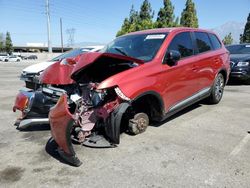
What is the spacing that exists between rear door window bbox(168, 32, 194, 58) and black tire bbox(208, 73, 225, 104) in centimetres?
136

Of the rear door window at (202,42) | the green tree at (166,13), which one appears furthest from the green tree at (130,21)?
the rear door window at (202,42)

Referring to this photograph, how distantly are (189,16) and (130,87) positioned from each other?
1245 inches

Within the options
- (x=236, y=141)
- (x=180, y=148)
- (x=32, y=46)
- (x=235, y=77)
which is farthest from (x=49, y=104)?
(x=32, y=46)

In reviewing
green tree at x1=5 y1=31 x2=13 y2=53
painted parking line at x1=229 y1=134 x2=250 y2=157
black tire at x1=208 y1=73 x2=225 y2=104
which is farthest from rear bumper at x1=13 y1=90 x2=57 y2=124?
green tree at x1=5 y1=31 x2=13 y2=53

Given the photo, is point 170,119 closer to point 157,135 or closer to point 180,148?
point 157,135

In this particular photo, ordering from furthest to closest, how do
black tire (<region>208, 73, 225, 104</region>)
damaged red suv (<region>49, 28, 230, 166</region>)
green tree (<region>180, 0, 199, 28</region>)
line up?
green tree (<region>180, 0, 199, 28</region>)
black tire (<region>208, 73, 225, 104</region>)
damaged red suv (<region>49, 28, 230, 166</region>)

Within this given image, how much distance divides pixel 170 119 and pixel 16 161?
301cm

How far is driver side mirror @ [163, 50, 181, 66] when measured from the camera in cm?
474

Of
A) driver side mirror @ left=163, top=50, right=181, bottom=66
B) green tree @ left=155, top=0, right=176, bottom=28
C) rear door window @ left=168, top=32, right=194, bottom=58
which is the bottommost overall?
driver side mirror @ left=163, top=50, right=181, bottom=66

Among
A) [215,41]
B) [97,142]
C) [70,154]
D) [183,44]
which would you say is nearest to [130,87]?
[97,142]

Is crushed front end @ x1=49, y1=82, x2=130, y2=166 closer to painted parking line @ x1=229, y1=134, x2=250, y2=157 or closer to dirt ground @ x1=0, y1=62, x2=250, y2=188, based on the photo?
dirt ground @ x1=0, y1=62, x2=250, y2=188

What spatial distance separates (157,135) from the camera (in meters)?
4.77

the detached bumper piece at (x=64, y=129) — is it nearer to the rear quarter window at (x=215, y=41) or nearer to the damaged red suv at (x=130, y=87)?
the damaged red suv at (x=130, y=87)

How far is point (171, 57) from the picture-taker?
4.74 meters
